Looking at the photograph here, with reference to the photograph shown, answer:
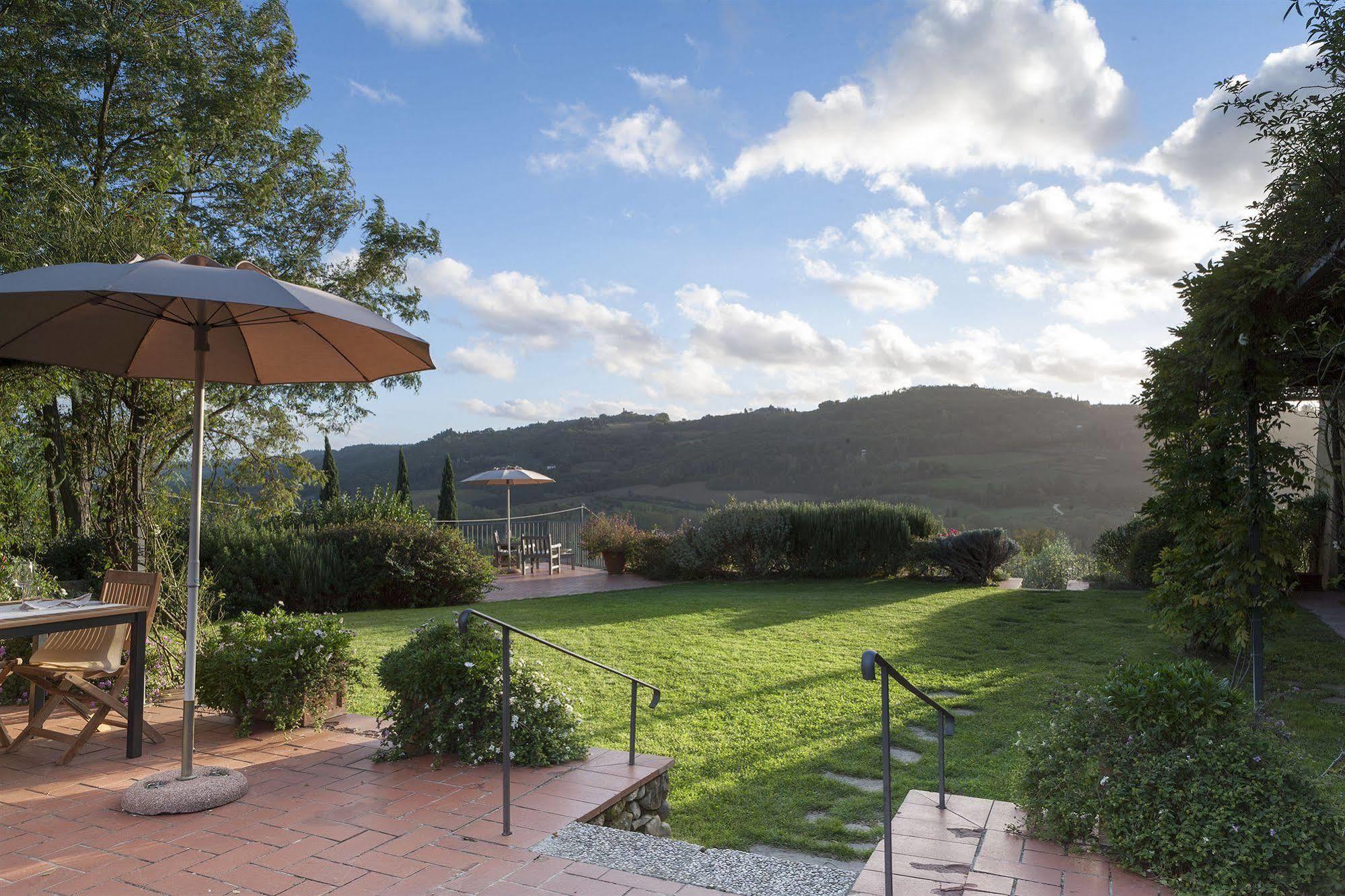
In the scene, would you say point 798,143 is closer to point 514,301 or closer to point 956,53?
point 956,53

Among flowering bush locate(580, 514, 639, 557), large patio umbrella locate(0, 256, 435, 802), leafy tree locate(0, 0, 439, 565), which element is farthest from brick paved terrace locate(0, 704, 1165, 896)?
flowering bush locate(580, 514, 639, 557)

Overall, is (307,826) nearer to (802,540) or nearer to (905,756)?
(905,756)

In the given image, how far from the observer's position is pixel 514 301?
19984mm

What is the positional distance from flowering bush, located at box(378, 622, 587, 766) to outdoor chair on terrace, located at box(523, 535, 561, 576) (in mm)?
13040

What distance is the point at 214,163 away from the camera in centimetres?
1366

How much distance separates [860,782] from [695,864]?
1917 millimetres

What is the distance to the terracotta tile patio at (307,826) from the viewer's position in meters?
2.75

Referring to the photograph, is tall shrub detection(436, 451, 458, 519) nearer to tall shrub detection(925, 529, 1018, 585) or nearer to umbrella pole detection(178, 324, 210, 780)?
tall shrub detection(925, 529, 1018, 585)

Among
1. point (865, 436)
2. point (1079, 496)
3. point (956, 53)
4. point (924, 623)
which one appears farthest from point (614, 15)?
point (865, 436)

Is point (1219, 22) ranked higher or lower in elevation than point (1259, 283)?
higher

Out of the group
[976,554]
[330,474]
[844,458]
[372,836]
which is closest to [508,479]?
[330,474]

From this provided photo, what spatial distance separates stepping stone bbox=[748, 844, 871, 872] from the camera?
3.46 metres

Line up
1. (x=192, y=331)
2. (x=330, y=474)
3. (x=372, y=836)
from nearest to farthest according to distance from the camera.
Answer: (x=372, y=836)
(x=192, y=331)
(x=330, y=474)

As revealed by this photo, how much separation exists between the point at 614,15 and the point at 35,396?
6323mm
